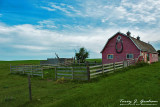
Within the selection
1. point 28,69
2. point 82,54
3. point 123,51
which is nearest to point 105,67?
point 28,69

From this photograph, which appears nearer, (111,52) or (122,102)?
(122,102)

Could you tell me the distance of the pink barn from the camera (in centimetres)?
2420

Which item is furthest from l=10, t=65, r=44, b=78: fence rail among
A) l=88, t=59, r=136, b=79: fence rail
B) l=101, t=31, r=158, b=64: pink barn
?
l=101, t=31, r=158, b=64: pink barn

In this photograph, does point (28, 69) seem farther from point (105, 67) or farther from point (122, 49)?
point (122, 49)

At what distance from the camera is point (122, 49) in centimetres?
2575

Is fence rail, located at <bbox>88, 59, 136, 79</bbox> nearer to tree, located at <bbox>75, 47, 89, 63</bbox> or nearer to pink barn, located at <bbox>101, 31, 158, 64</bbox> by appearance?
pink barn, located at <bbox>101, 31, 158, 64</bbox>

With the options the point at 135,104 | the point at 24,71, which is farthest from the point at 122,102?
the point at 24,71

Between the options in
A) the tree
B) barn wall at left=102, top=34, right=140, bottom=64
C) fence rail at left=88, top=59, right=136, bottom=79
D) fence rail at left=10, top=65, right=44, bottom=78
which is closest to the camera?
fence rail at left=88, top=59, right=136, bottom=79

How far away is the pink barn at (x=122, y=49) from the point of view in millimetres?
24203

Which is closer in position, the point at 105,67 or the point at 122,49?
the point at 105,67

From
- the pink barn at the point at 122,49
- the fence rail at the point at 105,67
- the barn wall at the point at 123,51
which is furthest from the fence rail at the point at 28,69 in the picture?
the pink barn at the point at 122,49

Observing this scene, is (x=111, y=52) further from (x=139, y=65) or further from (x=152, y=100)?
(x=152, y=100)

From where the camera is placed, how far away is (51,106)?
5.48 meters

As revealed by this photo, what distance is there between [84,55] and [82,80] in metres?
25.8
